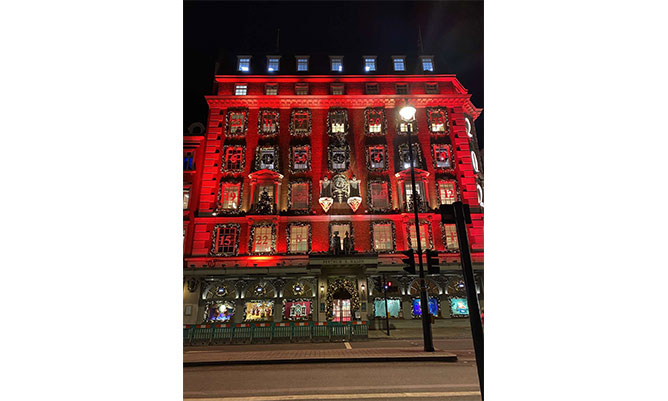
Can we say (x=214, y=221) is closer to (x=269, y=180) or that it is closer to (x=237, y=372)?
(x=269, y=180)

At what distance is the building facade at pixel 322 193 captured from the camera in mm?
22547

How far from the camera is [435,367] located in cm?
805

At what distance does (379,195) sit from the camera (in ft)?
80.4

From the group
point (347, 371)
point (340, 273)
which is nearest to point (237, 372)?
point (347, 371)

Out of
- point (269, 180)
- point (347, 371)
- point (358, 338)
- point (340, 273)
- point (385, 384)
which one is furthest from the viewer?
point (269, 180)

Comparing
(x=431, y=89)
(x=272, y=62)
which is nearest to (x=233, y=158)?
Answer: (x=272, y=62)

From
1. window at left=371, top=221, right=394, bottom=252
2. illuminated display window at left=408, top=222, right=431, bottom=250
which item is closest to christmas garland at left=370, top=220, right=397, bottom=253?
window at left=371, top=221, right=394, bottom=252

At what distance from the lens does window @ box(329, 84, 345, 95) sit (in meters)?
27.7

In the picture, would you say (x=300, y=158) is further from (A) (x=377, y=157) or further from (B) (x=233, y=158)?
(A) (x=377, y=157)

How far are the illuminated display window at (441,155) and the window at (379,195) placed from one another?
13.5ft

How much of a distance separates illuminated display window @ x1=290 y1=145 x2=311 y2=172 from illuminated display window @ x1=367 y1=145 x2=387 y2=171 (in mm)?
4251

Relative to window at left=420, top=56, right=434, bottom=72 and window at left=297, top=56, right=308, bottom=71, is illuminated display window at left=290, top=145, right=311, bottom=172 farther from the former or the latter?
window at left=420, top=56, right=434, bottom=72

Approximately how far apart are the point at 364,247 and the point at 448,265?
554cm

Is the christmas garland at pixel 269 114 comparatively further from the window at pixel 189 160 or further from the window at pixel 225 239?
the window at pixel 225 239
